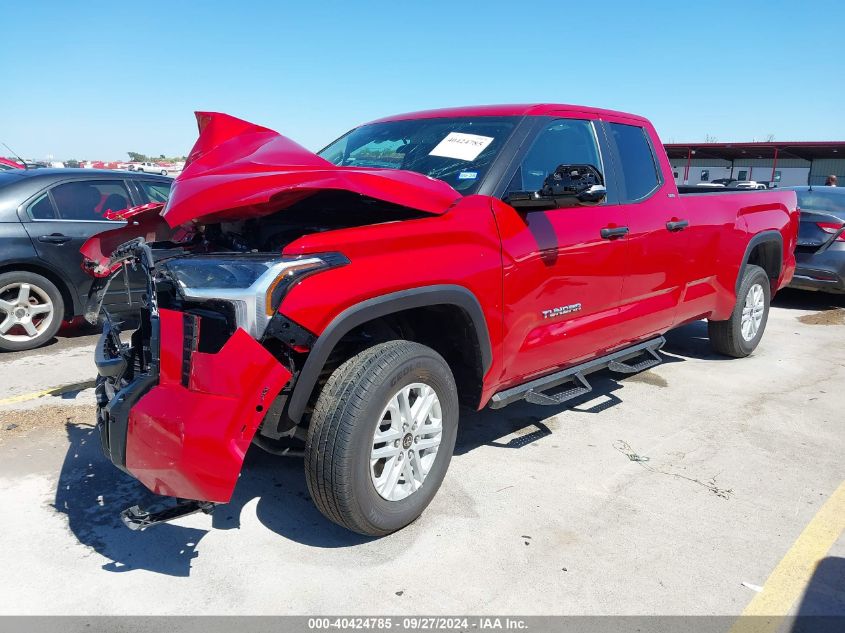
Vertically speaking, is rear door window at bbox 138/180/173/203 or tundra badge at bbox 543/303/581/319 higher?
rear door window at bbox 138/180/173/203

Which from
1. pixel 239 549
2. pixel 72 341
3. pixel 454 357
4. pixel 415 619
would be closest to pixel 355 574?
pixel 415 619

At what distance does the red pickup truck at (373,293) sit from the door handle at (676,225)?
3 cm

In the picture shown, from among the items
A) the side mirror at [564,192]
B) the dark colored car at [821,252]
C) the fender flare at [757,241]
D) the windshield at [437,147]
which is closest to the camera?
the side mirror at [564,192]

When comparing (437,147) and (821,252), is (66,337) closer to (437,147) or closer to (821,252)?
(437,147)

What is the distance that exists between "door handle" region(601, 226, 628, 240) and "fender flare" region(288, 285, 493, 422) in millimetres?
1135

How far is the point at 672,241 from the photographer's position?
15.0ft

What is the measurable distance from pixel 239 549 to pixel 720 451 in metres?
2.85

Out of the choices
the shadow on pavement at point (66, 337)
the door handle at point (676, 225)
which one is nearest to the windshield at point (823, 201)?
the door handle at point (676, 225)

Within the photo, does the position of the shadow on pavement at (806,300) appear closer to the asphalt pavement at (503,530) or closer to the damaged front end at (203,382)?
the asphalt pavement at (503,530)

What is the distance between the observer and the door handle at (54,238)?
20.0 feet

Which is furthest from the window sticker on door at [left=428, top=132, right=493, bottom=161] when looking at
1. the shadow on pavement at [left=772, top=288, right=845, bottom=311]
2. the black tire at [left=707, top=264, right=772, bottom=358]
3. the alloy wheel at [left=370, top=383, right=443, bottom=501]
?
the shadow on pavement at [left=772, top=288, right=845, bottom=311]

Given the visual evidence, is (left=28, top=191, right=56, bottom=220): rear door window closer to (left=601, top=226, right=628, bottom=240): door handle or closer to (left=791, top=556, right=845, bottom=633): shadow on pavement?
(left=601, top=226, right=628, bottom=240): door handle

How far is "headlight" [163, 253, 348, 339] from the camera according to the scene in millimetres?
2480

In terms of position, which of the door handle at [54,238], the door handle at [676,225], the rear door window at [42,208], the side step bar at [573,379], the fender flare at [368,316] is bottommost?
the side step bar at [573,379]
